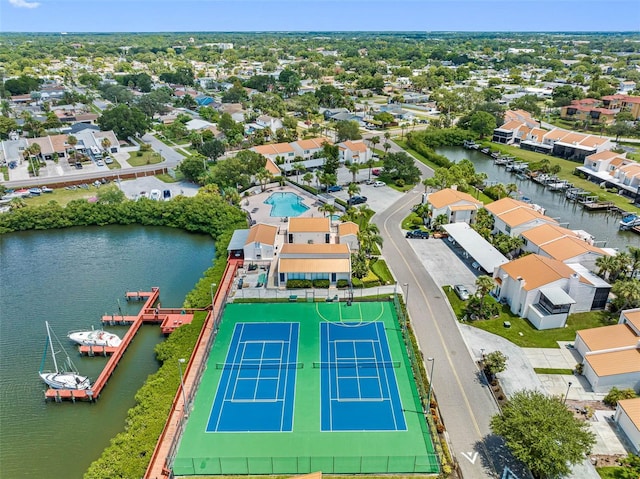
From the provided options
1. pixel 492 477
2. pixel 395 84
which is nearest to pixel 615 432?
pixel 492 477

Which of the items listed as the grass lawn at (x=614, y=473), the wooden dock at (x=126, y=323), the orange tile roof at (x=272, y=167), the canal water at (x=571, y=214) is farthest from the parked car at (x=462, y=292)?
the orange tile roof at (x=272, y=167)

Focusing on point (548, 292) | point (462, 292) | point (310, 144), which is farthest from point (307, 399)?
point (310, 144)

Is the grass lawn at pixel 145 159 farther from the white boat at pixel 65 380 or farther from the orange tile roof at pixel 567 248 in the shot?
the orange tile roof at pixel 567 248

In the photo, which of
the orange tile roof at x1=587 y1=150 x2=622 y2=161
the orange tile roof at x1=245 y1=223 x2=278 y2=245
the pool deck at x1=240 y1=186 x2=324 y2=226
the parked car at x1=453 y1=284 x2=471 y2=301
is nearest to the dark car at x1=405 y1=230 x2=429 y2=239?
the parked car at x1=453 y1=284 x2=471 y2=301

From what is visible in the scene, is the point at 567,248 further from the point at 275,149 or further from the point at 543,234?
the point at 275,149

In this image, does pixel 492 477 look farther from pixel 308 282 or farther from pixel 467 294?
pixel 308 282

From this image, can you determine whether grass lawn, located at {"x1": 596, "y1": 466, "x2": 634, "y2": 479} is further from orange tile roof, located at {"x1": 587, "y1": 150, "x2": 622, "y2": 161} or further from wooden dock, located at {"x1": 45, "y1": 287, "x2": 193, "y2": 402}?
orange tile roof, located at {"x1": 587, "y1": 150, "x2": 622, "y2": 161}

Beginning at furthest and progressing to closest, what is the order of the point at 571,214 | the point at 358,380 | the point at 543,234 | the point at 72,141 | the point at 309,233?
the point at 72,141 < the point at 571,214 < the point at 309,233 < the point at 543,234 < the point at 358,380
